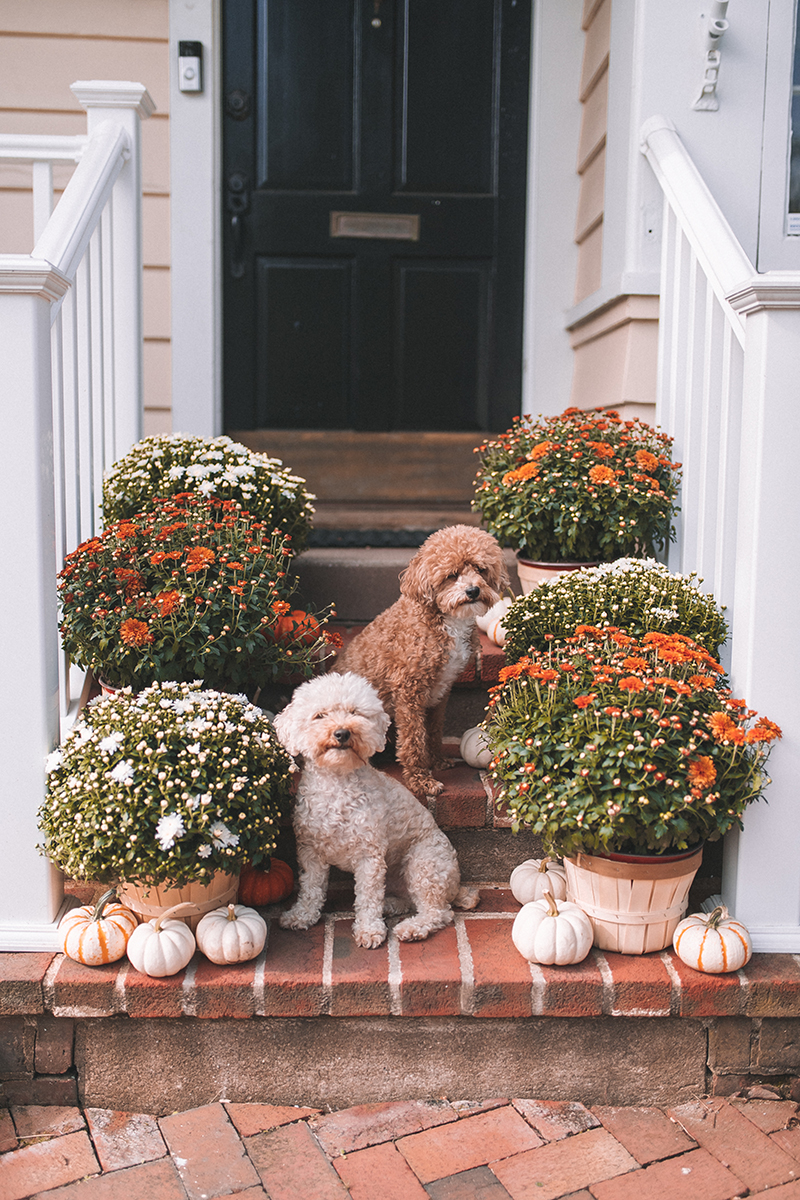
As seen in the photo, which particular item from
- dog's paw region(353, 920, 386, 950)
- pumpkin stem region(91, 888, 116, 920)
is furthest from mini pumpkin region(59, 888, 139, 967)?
dog's paw region(353, 920, 386, 950)

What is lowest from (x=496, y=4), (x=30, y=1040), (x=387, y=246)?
(x=30, y=1040)

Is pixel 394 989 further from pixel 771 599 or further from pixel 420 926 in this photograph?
pixel 771 599

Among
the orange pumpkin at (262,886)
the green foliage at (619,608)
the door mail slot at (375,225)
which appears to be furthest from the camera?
the door mail slot at (375,225)

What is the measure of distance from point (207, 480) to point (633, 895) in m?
1.87

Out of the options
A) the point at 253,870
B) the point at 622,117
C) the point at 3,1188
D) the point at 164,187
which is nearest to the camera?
the point at 3,1188

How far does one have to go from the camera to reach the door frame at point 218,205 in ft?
13.1

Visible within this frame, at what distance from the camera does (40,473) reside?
217 cm

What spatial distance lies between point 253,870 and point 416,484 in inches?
87.9

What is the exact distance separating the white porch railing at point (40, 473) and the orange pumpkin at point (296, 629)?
57 cm

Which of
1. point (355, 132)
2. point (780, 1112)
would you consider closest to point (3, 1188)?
point (780, 1112)

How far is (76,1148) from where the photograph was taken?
2043 millimetres

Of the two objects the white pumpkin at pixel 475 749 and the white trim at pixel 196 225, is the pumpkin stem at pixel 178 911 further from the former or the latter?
the white trim at pixel 196 225

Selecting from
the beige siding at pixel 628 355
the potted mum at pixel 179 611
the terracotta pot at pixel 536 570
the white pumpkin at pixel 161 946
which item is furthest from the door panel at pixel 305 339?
the white pumpkin at pixel 161 946

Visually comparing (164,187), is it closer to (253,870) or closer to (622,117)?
(622,117)
